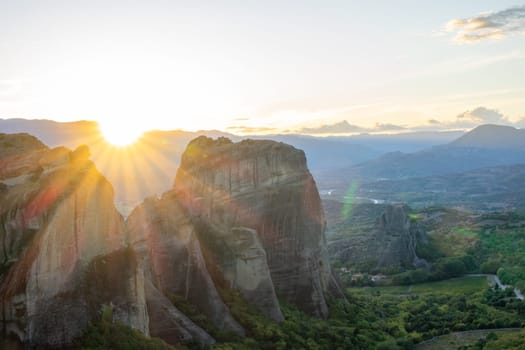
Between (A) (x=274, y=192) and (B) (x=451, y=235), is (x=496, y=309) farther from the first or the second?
(B) (x=451, y=235)

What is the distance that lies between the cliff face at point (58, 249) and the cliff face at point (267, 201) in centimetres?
2165

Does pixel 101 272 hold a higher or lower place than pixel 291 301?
higher

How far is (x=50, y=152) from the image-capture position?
106 feet

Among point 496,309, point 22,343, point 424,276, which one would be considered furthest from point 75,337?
point 424,276

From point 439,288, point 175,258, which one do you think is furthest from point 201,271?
point 439,288

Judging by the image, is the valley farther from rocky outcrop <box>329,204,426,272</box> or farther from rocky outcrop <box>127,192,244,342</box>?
rocky outcrop <box>329,204,426,272</box>

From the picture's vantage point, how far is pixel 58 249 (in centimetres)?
2816

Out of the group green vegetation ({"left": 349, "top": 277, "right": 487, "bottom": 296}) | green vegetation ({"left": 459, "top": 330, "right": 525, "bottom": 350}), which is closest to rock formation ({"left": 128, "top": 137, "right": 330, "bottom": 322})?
green vegetation ({"left": 459, "top": 330, "right": 525, "bottom": 350})

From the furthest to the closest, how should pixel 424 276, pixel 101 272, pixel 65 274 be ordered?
pixel 424 276
pixel 101 272
pixel 65 274

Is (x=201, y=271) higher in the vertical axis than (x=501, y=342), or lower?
higher

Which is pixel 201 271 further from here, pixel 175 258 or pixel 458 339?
pixel 458 339

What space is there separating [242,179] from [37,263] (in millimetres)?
30989

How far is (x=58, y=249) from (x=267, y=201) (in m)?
30.4

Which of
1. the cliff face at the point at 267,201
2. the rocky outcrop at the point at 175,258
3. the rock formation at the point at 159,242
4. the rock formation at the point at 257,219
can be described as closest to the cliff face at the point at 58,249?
the rock formation at the point at 159,242
